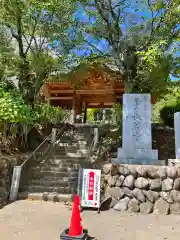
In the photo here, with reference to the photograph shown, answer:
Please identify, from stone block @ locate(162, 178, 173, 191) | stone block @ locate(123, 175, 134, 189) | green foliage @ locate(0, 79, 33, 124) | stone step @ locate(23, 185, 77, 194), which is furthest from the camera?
green foliage @ locate(0, 79, 33, 124)

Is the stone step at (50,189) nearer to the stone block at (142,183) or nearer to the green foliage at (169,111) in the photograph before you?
the stone block at (142,183)

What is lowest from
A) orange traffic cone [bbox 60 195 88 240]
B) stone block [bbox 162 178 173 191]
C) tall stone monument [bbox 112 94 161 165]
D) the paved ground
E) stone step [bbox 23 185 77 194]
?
the paved ground

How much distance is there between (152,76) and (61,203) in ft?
21.3

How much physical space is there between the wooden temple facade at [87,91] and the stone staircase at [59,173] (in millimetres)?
3885

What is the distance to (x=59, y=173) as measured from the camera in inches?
379

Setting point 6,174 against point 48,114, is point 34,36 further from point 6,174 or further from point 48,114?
point 6,174

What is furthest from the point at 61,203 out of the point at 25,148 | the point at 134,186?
the point at 25,148

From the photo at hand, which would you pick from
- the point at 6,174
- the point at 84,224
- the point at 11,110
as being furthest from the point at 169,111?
the point at 84,224

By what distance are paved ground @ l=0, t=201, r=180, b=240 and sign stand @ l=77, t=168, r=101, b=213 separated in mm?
317

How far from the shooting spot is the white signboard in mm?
7309

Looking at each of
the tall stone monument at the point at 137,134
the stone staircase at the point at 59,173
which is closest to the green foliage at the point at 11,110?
the stone staircase at the point at 59,173

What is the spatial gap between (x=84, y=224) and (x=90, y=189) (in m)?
1.39

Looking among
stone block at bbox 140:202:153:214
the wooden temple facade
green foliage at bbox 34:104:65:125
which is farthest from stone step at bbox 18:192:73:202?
the wooden temple facade

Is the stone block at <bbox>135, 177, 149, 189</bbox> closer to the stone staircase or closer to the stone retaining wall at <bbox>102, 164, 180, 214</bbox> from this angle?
the stone retaining wall at <bbox>102, 164, 180, 214</bbox>
